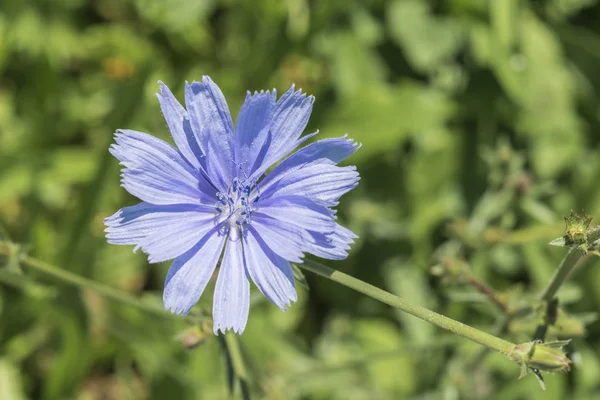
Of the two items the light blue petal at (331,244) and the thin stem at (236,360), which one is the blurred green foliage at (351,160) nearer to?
the thin stem at (236,360)

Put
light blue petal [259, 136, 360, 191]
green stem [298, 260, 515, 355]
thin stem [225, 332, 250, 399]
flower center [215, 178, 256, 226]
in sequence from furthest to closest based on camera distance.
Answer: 1. thin stem [225, 332, 250, 399]
2. flower center [215, 178, 256, 226]
3. light blue petal [259, 136, 360, 191]
4. green stem [298, 260, 515, 355]

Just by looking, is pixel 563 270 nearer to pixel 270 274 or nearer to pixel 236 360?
pixel 270 274

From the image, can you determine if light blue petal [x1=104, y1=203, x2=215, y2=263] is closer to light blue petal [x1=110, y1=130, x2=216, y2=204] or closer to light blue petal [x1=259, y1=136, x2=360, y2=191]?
light blue petal [x1=110, y1=130, x2=216, y2=204]

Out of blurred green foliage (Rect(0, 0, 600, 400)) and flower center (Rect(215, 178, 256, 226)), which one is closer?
flower center (Rect(215, 178, 256, 226))

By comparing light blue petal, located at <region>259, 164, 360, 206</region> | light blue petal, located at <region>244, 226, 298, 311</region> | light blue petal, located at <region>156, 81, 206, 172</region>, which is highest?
light blue petal, located at <region>156, 81, 206, 172</region>

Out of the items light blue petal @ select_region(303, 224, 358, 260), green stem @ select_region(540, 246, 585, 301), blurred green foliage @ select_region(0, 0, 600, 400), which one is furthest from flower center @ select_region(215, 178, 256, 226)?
blurred green foliage @ select_region(0, 0, 600, 400)

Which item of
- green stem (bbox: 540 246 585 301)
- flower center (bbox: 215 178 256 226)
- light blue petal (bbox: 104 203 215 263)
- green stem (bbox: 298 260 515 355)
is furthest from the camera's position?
flower center (bbox: 215 178 256 226)

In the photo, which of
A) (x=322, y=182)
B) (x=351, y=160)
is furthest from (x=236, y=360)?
(x=351, y=160)

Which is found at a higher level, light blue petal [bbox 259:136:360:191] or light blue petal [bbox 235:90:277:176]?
light blue petal [bbox 235:90:277:176]
